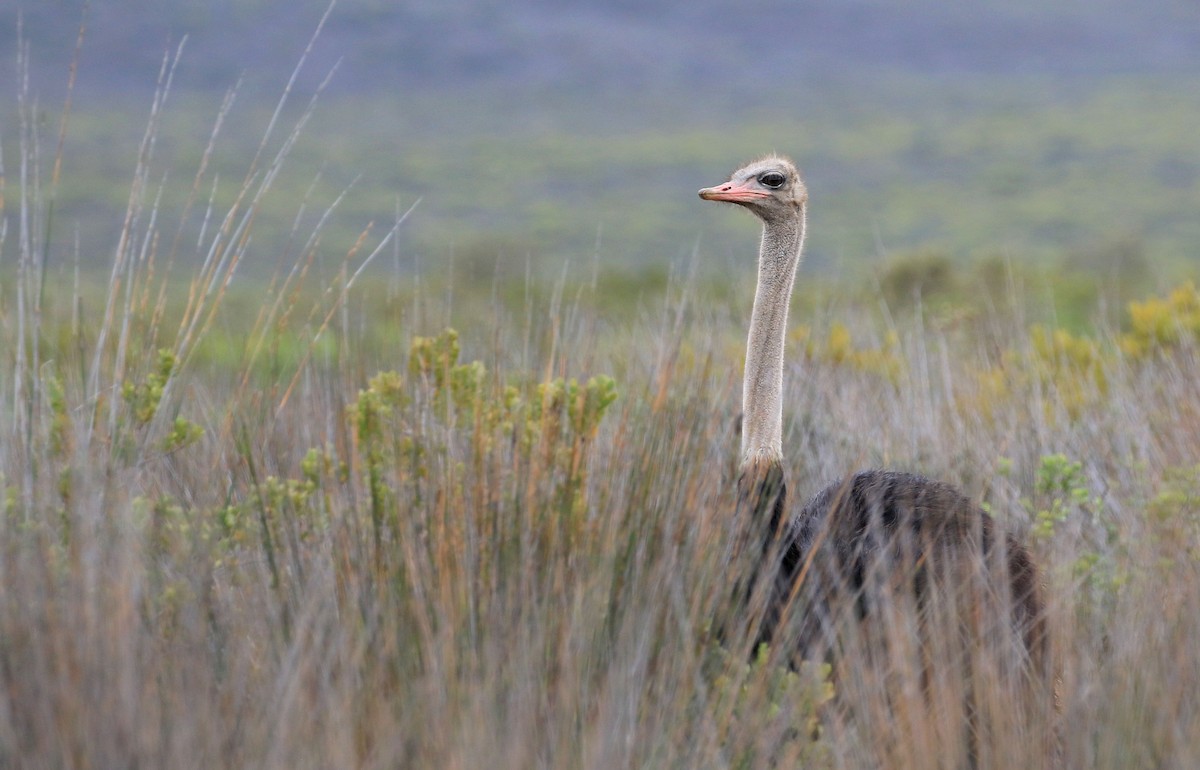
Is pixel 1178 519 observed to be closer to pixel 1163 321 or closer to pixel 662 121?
pixel 1163 321

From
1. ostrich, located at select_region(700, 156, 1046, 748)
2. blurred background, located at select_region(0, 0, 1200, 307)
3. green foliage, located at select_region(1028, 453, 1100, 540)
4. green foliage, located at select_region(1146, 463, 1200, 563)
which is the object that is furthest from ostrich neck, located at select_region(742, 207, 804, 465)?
blurred background, located at select_region(0, 0, 1200, 307)

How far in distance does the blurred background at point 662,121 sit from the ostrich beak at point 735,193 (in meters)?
14.3

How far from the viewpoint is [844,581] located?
3365 mm

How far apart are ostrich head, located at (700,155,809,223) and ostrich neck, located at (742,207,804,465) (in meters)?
0.03

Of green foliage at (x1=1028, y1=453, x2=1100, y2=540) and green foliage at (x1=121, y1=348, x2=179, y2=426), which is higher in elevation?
green foliage at (x1=121, y1=348, x2=179, y2=426)

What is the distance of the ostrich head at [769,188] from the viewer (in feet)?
14.2

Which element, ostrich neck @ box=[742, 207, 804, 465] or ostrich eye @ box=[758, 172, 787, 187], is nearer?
ostrich neck @ box=[742, 207, 804, 465]

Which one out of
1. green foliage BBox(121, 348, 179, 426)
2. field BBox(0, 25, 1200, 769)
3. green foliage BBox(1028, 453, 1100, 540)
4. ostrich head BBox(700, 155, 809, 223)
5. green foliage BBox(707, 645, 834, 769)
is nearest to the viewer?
field BBox(0, 25, 1200, 769)

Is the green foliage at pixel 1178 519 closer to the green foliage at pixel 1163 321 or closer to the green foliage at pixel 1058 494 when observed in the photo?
the green foliage at pixel 1058 494

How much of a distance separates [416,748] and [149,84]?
91.6m

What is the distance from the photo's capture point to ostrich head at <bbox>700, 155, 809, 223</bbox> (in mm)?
4316

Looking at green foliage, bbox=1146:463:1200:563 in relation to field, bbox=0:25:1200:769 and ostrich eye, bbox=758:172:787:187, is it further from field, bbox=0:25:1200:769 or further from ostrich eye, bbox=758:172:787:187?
ostrich eye, bbox=758:172:787:187

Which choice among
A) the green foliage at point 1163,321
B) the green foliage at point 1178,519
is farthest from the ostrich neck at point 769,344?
the green foliage at point 1163,321

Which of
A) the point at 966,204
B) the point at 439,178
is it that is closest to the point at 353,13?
the point at 439,178
